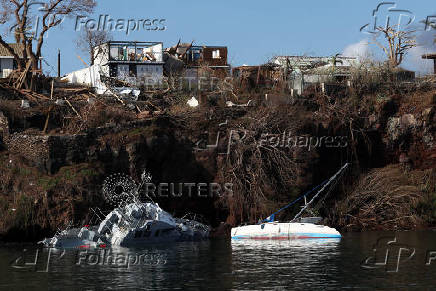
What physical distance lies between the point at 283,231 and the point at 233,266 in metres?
14.1

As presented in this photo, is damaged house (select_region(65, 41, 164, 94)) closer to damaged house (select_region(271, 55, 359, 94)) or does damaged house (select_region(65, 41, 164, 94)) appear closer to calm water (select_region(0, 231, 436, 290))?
damaged house (select_region(271, 55, 359, 94))

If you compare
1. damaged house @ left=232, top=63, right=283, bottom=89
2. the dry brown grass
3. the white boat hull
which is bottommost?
the white boat hull

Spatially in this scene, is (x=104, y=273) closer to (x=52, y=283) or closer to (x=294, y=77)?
(x=52, y=283)

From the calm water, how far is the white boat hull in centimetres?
156

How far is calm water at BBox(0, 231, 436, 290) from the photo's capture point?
30.6 m

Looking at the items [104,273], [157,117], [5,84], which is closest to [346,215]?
[157,117]

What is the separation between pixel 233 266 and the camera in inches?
1404

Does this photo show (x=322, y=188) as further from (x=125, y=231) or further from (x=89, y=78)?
(x=89, y=78)

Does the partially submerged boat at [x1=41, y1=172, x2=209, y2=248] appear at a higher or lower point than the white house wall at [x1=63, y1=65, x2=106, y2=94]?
lower

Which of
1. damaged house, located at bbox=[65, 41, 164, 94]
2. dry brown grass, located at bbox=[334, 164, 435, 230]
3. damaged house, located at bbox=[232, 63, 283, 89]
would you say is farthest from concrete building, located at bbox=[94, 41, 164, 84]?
dry brown grass, located at bbox=[334, 164, 435, 230]

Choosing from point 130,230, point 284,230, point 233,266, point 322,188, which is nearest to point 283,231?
point 284,230

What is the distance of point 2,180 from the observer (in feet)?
172

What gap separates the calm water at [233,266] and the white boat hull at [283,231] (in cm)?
156

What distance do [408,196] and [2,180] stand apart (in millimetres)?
31006
